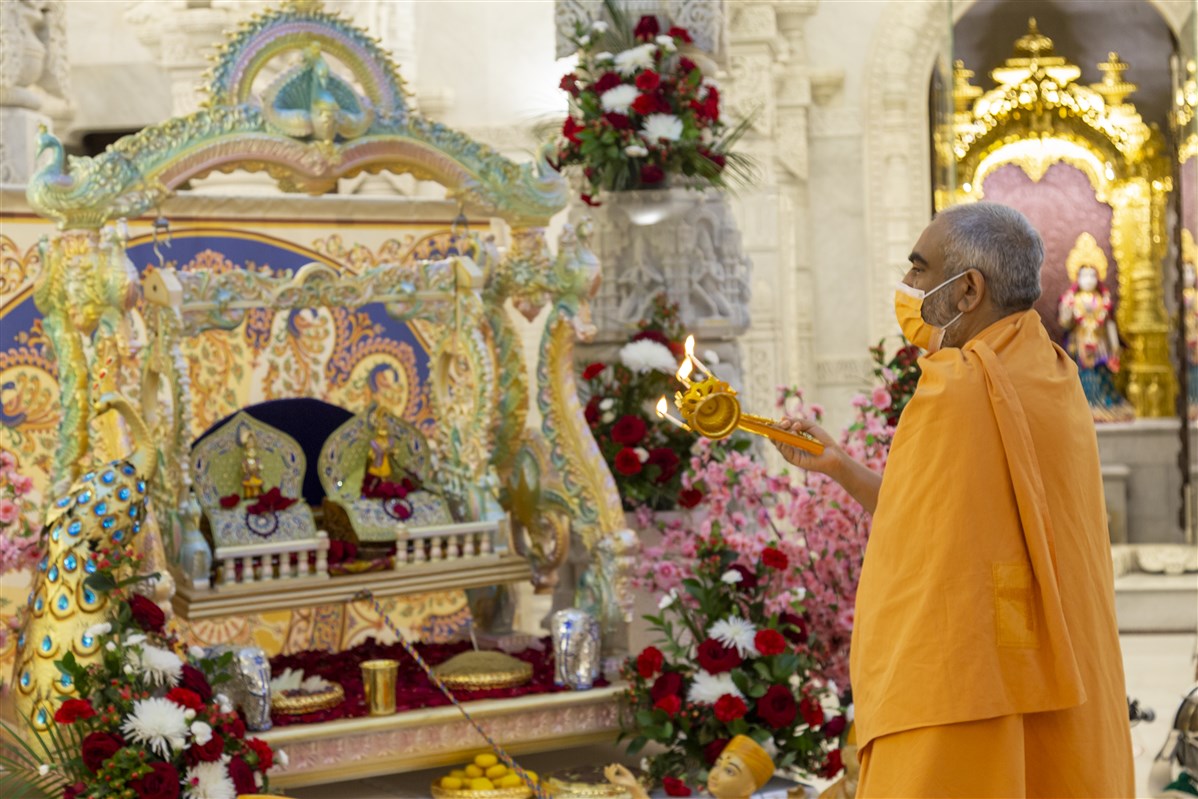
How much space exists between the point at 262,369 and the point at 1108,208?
7.39 meters

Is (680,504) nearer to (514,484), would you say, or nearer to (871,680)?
(514,484)

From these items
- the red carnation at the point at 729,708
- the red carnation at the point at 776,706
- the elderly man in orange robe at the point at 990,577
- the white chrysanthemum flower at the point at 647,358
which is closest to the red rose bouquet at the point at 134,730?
the red carnation at the point at 729,708

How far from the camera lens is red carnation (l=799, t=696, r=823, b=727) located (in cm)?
483

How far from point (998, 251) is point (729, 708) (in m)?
2.15

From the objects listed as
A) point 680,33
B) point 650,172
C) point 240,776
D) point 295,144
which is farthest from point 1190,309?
point 240,776

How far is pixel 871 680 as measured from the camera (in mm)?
2811

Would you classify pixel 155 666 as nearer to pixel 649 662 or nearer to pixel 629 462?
pixel 649 662

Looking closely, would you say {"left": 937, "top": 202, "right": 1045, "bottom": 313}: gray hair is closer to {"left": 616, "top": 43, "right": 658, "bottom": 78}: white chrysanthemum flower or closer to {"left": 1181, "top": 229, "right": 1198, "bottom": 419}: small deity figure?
{"left": 616, "top": 43, "right": 658, "bottom": 78}: white chrysanthemum flower

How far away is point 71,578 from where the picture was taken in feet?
14.0

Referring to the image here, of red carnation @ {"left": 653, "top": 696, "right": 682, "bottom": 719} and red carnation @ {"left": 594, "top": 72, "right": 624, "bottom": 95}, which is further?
red carnation @ {"left": 594, "top": 72, "right": 624, "bottom": 95}

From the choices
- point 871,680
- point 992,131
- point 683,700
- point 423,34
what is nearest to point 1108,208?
point 992,131

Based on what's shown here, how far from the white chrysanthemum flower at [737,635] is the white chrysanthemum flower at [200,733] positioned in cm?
150

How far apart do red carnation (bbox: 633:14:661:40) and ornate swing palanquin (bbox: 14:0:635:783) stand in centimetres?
106

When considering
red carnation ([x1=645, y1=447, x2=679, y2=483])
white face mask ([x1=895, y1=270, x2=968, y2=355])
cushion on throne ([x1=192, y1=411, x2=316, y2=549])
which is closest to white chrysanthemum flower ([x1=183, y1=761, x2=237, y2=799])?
cushion on throne ([x1=192, y1=411, x2=316, y2=549])
